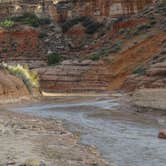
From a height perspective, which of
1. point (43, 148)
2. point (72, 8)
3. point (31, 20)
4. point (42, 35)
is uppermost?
point (72, 8)

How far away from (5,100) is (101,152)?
20.6 meters

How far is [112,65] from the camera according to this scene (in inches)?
2078

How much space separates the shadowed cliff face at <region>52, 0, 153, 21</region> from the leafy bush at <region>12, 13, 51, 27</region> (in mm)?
2804

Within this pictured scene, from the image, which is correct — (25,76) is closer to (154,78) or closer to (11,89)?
(11,89)

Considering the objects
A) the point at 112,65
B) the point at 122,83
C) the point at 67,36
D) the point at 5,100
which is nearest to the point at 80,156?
the point at 5,100

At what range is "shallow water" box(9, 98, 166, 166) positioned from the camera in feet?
39.5

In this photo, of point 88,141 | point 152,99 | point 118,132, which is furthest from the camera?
point 152,99

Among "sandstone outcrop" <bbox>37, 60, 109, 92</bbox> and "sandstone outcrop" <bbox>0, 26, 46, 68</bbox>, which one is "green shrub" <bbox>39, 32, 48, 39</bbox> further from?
"sandstone outcrop" <bbox>37, 60, 109, 92</bbox>

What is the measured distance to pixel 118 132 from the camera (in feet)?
55.8

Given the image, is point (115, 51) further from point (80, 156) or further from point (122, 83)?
point (80, 156)

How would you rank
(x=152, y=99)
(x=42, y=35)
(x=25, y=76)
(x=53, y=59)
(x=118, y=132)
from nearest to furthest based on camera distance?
(x=118, y=132), (x=152, y=99), (x=25, y=76), (x=53, y=59), (x=42, y=35)

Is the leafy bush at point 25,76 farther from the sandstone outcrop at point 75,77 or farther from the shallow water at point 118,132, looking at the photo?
the shallow water at point 118,132

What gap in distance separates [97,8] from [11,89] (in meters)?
48.5

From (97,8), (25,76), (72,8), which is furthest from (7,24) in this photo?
(25,76)
